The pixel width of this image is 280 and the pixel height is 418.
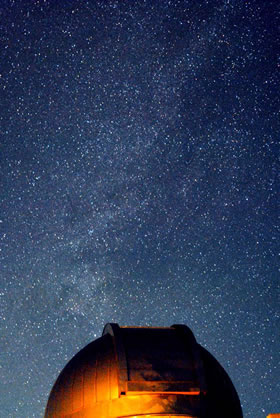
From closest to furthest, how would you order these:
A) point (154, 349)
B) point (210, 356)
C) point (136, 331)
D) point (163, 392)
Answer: point (163, 392) → point (154, 349) → point (136, 331) → point (210, 356)

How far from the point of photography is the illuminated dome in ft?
21.6

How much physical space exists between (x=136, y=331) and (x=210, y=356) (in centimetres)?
147

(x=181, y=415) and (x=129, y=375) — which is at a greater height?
(x=129, y=375)

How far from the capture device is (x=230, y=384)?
7.87m

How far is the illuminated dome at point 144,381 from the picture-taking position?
657cm

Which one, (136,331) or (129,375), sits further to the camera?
(136,331)

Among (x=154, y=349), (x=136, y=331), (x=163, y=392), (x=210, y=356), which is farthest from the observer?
(x=210, y=356)

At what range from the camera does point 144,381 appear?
6590mm

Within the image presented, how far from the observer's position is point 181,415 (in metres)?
6.62

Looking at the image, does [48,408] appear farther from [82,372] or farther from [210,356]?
[210,356]

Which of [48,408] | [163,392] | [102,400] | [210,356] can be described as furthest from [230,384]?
[48,408]

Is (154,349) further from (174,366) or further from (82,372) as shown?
(82,372)

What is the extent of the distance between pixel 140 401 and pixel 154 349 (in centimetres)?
81

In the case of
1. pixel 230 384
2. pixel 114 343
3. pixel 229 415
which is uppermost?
pixel 114 343
